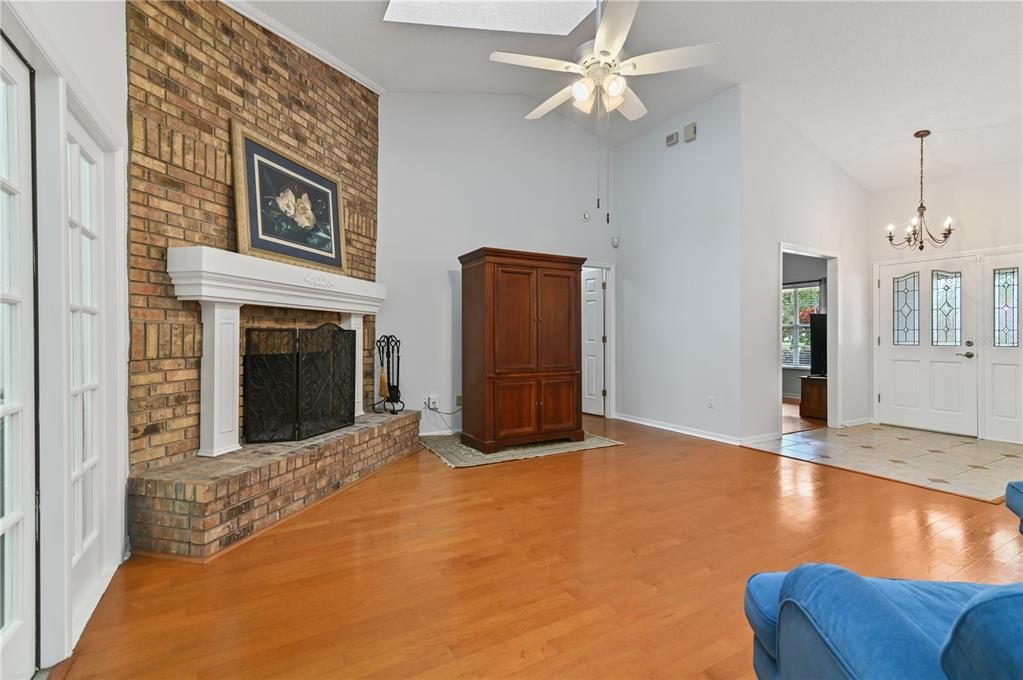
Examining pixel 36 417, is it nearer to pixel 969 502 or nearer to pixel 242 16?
pixel 242 16

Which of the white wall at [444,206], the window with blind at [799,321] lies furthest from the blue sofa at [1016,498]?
the window with blind at [799,321]

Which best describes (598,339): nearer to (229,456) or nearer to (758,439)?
(758,439)

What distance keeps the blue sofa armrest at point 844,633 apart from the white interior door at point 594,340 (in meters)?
5.46

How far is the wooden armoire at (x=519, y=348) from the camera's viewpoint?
4.41 meters

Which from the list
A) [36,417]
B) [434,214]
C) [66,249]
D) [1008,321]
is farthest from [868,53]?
[36,417]

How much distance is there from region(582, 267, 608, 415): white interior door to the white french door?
136 inches

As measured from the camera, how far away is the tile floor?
3578mm

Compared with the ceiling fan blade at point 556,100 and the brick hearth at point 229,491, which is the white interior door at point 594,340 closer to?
the ceiling fan blade at point 556,100

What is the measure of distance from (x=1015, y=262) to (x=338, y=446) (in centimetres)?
676

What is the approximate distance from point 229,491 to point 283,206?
6.88 ft

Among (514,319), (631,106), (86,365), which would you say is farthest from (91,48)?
(514,319)

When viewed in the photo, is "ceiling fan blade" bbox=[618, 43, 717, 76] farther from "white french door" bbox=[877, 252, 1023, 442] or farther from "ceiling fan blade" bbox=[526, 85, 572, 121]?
"white french door" bbox=[877, 252, 1023, 442]

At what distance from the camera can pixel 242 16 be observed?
3.28m

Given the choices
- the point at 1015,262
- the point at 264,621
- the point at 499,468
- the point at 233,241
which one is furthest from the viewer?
the point at 1015,262
